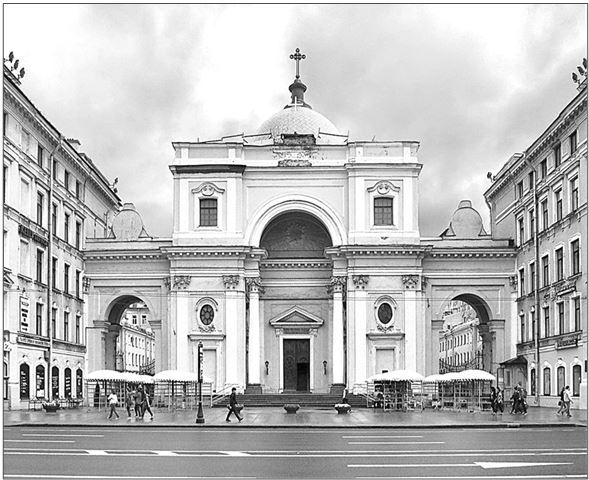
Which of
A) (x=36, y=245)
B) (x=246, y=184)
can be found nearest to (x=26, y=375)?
(x=36, y=245)

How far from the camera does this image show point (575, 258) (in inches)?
1833

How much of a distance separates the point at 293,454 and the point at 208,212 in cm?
3827

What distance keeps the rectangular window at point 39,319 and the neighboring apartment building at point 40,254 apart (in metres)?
0.05

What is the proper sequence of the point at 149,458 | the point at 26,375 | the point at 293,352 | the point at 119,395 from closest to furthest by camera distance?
the point at 149,458, the point at 26,375, the point at 119,395, the point at 293,352

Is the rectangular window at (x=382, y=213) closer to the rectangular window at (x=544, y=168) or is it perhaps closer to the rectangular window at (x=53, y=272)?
the rectangular window at (x=544, y=168)

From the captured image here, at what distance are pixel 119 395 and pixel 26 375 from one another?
10303 mm

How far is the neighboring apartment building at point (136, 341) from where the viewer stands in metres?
109

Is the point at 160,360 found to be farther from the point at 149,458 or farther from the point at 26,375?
the point at 149,458

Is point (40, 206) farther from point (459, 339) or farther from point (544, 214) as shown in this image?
point (459, 339)

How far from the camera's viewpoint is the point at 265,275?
6134 cm

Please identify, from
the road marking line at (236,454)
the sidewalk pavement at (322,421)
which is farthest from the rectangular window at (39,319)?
the road marking line at (236,454)

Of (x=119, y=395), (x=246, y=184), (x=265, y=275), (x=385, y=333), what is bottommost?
(x=119, y=395)

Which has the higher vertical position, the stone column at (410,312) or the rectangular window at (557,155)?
the rectangular window at (557,155)

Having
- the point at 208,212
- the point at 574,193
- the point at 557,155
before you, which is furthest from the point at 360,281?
the point at 574,193
